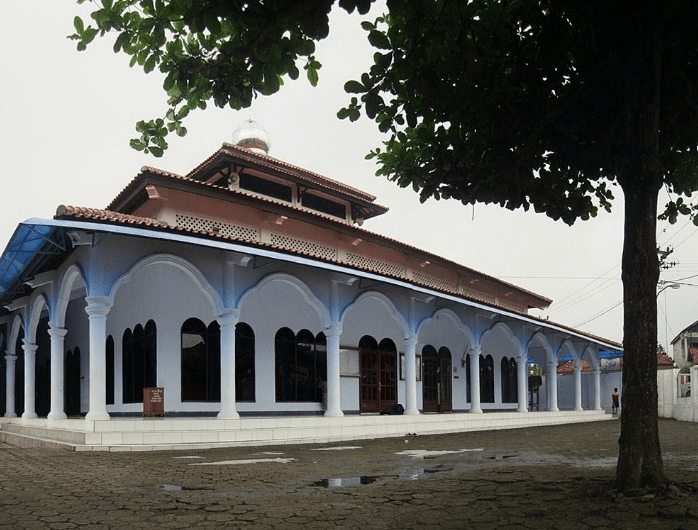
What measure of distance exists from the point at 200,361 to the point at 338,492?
9737 mm

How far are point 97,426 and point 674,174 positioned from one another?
9.55 m

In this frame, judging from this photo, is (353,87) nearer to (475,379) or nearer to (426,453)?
(426,453)

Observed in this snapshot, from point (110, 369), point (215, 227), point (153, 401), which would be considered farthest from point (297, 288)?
point (110, 369)

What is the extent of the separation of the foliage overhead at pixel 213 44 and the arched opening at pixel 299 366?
11.7 meters

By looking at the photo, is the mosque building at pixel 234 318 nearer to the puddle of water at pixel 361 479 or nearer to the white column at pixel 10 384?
the white column at pixel 10 384

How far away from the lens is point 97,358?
41.0 ft

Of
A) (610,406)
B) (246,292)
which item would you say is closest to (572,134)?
(246,292)

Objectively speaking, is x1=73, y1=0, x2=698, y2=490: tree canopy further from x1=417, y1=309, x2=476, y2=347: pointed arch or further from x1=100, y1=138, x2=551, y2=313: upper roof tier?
x1=417, y1=309, x2=476, y2=347: pointed arch

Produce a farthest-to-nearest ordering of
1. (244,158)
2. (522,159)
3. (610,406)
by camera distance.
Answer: (610,406) → (244,158) → (522,159)

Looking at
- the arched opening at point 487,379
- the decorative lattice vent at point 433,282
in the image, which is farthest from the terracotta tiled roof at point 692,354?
the decorative lattice vent at point 433,282

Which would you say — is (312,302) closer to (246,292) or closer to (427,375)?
(246,292)

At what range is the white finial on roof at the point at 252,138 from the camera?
22453 millimetres

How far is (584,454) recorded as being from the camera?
10781 millimetres

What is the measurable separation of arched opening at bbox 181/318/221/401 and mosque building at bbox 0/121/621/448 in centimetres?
3
